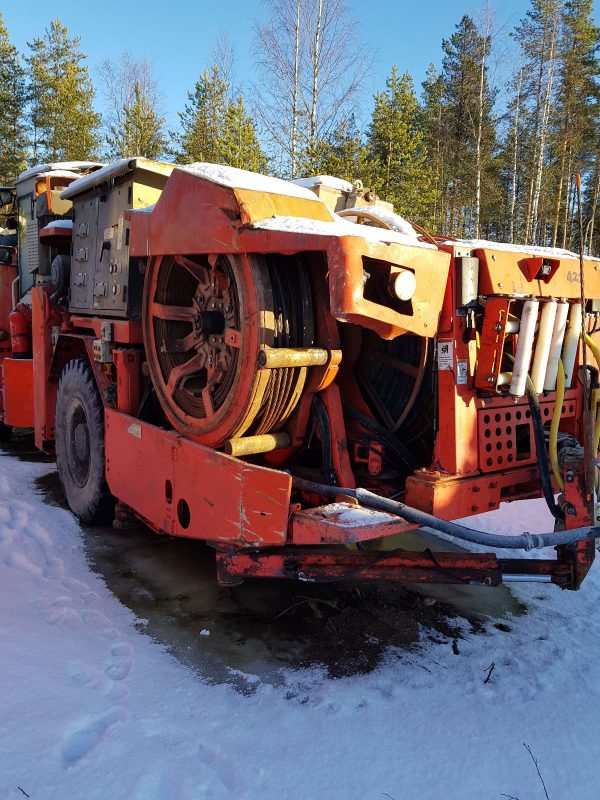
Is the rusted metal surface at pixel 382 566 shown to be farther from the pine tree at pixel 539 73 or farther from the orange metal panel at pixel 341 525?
the pine tree at pixel 539 73

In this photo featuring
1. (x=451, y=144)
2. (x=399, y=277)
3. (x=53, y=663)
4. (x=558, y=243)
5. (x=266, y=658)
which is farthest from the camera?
(x=558, y=243)

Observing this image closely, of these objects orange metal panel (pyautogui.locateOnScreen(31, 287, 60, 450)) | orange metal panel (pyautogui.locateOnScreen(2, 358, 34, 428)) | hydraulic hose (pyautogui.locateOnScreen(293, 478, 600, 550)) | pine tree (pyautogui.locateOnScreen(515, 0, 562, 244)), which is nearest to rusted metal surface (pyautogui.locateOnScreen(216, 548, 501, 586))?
hydraulic hose (pyautogui.locateOnScreen(293, 478, 600, 550))

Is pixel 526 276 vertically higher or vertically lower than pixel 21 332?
higher

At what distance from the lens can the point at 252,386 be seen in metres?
3.11

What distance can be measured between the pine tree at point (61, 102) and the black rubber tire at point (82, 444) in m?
23.5

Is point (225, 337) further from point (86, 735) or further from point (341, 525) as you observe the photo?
point (86, 735)

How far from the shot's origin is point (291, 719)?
2666 millimetres

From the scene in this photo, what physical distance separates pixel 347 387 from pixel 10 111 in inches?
1136

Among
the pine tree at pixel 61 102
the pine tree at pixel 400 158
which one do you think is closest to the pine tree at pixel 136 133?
the pine tree at pixel 61 102

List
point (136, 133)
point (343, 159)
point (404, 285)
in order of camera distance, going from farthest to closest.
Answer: point (136, 133)
point (343, 159)
point (404, 285)

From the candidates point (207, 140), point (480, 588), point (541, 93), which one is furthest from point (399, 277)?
point (541, 93)

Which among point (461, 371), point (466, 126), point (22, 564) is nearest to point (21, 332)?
point (22, 564)

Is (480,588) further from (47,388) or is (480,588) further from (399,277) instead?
(47,388)

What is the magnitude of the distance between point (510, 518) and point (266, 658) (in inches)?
111
